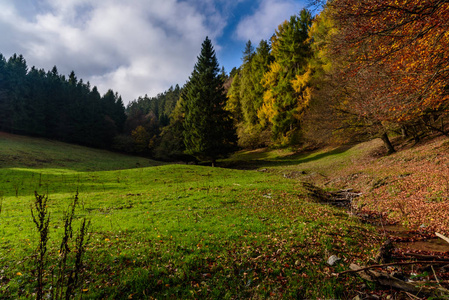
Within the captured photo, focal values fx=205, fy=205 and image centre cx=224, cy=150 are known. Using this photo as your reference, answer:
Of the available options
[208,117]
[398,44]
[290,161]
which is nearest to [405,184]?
[398,44]

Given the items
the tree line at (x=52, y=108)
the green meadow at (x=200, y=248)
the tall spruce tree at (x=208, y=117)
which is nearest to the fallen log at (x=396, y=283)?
the green meadow at (x=200, y=248)

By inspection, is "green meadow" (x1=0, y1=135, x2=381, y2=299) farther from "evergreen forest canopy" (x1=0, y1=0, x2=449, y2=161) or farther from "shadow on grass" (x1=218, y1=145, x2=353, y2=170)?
"shadow on grass" (x1=218, y1=145, x2=353, y2=170)

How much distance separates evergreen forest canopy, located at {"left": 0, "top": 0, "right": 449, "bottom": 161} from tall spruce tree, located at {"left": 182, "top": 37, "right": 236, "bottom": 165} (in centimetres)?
24

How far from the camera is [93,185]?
1831 cm

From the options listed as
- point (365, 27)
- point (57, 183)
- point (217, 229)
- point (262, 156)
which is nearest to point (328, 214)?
point (217, 229)

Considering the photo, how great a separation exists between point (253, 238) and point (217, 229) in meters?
1.48

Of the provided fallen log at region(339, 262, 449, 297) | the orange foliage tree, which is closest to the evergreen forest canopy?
the orange foliage tree

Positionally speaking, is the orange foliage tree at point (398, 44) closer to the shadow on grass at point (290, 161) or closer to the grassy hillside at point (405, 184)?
the grassy hillside at point (405, 184)

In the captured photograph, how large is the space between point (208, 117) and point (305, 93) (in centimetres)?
1600

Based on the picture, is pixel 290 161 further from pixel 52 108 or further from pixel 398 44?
pixel 52 108

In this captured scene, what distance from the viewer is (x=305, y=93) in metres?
32.8

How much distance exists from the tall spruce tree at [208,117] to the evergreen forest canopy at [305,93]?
243 millimetres

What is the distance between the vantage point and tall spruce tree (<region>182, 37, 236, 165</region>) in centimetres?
3306

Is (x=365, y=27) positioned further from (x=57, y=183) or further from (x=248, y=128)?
(x=248, y=128)
